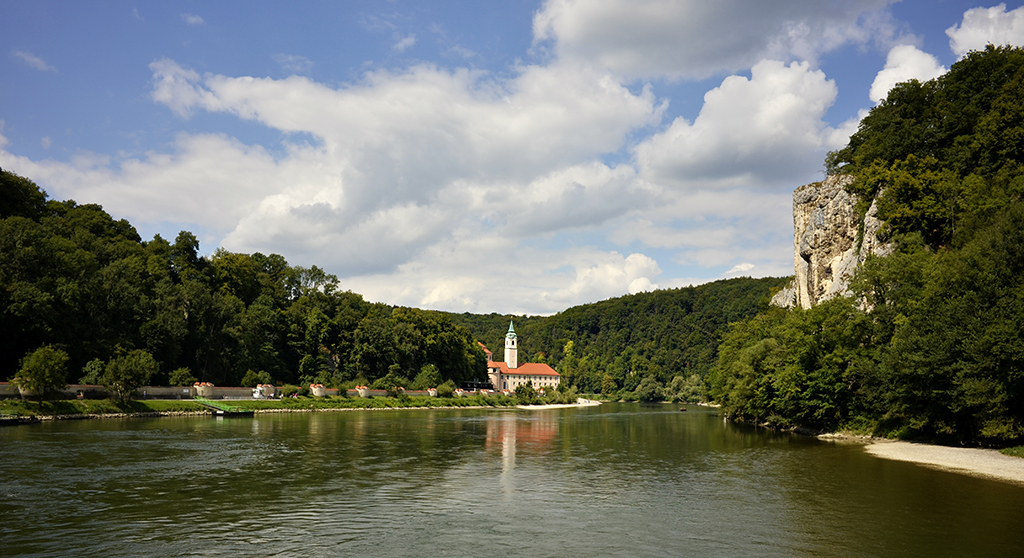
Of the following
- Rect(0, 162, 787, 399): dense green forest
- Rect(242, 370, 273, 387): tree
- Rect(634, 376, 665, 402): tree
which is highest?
Rect(0, 162, 787, 399): dense green forest

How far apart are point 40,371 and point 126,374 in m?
8.59

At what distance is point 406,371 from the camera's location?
118 m

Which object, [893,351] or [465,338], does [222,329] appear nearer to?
[465,338]

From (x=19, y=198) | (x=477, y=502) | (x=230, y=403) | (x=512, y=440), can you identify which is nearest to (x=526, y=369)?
(x=230, y=403)

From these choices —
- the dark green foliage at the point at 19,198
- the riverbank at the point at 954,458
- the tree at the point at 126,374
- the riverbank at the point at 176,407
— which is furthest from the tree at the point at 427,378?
the riverbank at the point at 954,458

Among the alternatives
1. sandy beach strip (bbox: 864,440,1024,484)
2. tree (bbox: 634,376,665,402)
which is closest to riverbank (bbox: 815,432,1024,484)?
sandy beach strip (bbox: 864,440,1024,484)

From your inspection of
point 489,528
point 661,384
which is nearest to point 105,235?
point 489,528

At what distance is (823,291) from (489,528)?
57.8 metres

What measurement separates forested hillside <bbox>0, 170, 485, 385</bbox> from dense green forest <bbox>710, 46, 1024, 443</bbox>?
66.1 m

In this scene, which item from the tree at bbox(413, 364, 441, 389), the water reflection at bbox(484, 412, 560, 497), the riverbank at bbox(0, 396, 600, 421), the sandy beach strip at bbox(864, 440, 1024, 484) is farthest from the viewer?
the tree at bbox(413, 364, 441, 389)

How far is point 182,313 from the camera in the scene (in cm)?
8038

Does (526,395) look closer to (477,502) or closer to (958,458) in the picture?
(958,458)

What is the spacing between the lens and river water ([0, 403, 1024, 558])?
55.7 feet

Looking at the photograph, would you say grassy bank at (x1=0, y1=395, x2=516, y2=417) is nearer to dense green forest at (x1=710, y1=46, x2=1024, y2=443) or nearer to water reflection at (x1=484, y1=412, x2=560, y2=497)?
water reflection at (x1=484, y1=412, x2=560, y2=497)
